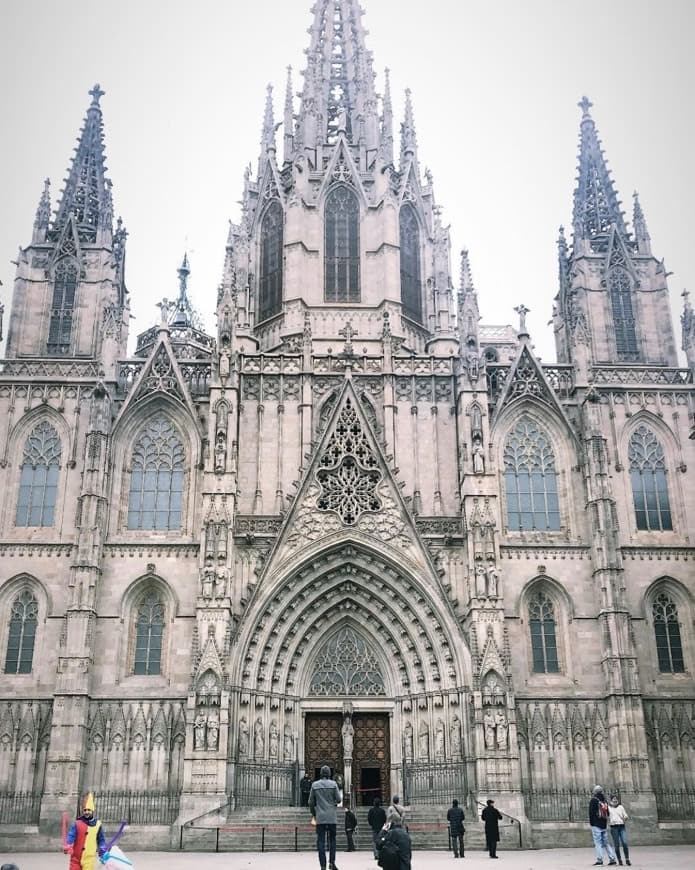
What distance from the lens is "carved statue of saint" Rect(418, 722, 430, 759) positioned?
33.0m

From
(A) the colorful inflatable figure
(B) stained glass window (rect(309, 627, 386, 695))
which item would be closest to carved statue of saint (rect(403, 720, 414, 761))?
(B) stained glass window (rect(309, 627, 386, 695))

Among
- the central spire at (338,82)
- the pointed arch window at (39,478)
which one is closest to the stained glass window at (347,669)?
the pointed arch window at (39,478)

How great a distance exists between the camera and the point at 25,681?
33531 millimetres

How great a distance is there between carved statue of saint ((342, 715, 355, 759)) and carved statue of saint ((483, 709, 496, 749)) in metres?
4.76

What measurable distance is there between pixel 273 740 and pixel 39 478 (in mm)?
13122

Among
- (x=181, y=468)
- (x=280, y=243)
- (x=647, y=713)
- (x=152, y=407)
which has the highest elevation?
(x=280, y=243)

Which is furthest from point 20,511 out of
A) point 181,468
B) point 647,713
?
point 647,713

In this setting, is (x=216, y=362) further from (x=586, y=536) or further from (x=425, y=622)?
(x=586, y=536)

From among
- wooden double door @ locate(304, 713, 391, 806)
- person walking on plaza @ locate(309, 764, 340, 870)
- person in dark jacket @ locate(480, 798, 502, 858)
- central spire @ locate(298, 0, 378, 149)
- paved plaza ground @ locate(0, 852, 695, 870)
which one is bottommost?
paved plaza ground @ locate(0, 852, 695, 870)

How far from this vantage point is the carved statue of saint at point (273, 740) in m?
32.8

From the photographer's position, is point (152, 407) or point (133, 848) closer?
point (133, 848)

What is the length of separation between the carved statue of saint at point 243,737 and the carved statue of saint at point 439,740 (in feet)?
20.7

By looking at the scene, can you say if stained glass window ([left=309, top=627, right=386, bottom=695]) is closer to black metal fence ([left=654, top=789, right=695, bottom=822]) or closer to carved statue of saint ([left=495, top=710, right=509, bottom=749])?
carved statue of saint ([left=495, top=710, right=509, bottom=749])

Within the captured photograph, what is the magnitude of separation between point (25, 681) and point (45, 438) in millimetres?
9173
